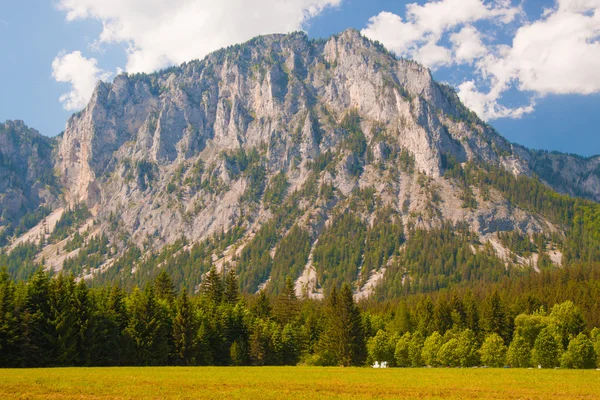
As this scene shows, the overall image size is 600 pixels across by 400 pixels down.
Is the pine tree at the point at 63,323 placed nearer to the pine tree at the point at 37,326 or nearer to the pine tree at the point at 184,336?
the pine tree at the point at 37,326

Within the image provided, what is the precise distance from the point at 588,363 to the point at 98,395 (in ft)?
251

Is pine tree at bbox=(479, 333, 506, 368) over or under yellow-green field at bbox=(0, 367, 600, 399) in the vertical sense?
under

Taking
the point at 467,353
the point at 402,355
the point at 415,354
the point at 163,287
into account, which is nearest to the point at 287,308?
the point at 402,355

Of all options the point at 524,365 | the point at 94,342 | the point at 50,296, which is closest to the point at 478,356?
the point at 524,365

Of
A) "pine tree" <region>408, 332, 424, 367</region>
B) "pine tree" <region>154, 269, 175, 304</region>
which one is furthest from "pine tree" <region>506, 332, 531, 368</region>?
"pine tree" <region>154, 269, 175, 304</region>

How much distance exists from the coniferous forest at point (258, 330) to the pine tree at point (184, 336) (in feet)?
0.48

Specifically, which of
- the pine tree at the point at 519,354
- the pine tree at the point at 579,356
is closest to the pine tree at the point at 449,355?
the pine tree at the point at 519,354

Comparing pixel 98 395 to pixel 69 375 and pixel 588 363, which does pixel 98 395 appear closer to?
pixel 69 375

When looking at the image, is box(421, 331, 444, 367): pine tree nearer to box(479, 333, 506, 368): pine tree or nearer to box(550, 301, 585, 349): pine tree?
box(479, 333, 506, 368): pine tree

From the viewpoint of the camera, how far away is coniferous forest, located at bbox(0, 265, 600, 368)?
58688 mm

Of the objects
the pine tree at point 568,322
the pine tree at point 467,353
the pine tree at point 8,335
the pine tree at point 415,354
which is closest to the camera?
the pine tree at point 8,335

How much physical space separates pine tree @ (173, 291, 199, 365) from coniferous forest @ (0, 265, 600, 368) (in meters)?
0.15

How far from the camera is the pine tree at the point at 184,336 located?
73750 millimetres

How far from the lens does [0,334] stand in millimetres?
54844
